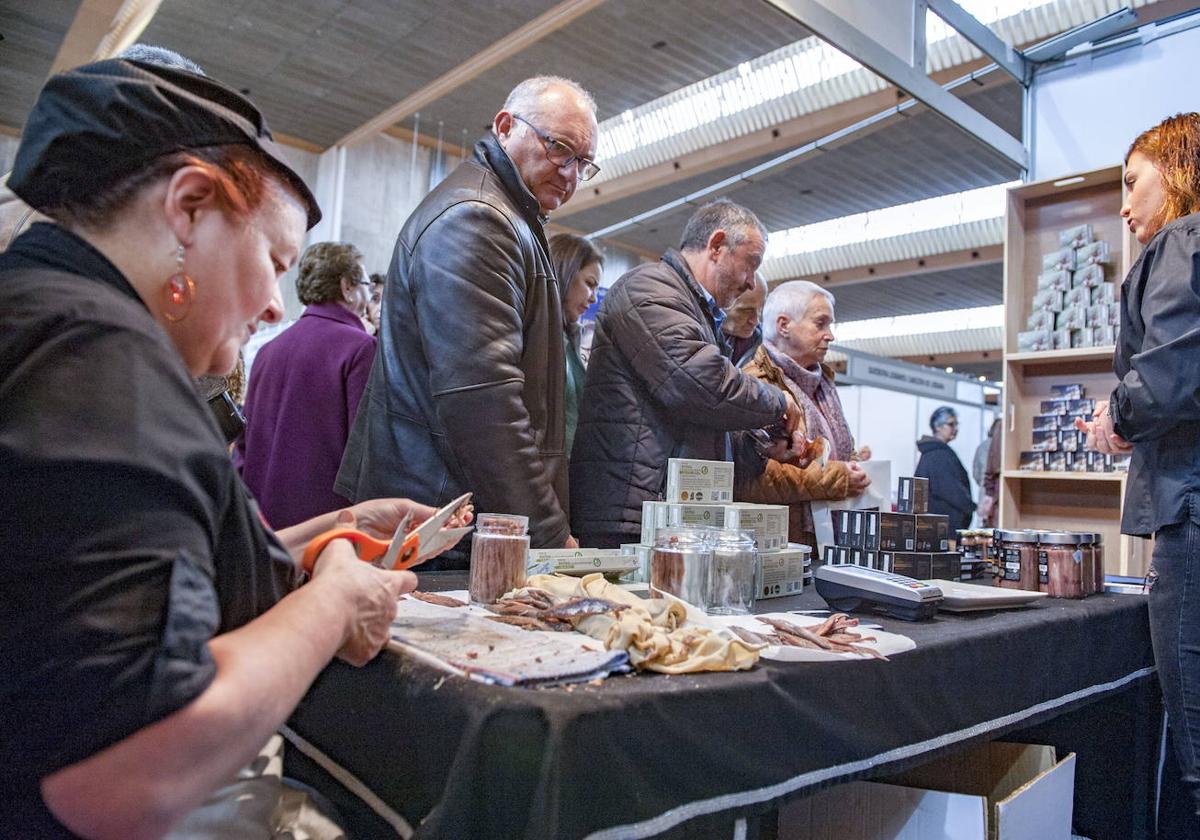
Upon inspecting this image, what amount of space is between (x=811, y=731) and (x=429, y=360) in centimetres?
104

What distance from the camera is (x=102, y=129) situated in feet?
2.33

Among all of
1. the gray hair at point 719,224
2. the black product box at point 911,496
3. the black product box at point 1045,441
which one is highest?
the gray hair at point 719,224

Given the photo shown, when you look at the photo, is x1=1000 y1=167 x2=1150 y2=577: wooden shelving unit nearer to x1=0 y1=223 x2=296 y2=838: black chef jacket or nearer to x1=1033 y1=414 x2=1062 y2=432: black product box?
x1=1033 y1=414 x2=1062 y2=432: black product box

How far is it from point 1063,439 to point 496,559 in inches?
127

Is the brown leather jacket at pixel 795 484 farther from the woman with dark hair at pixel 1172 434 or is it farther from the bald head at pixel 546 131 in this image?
the bald head at pixel 546 131

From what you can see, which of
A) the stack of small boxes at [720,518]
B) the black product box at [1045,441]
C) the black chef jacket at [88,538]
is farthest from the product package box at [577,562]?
the black product box at [1045,441]

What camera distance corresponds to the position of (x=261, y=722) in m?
0.64

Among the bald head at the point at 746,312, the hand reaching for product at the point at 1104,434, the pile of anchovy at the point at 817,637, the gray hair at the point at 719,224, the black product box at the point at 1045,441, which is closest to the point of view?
the pile of anchovy at the point at 817,637

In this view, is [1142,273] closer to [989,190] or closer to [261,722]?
[261,722]

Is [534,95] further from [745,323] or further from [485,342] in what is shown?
[745,323]

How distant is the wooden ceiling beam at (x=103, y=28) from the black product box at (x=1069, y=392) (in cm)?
486

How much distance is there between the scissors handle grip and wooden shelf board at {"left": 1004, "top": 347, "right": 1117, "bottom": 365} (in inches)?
132

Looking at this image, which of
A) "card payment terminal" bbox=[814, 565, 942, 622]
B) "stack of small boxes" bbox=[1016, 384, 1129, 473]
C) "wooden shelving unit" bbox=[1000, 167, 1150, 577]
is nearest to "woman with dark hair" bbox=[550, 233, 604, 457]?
"card payment terminal" bbox=[814, 565, 942, 622]

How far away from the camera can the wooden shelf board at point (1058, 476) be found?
3.43 m
